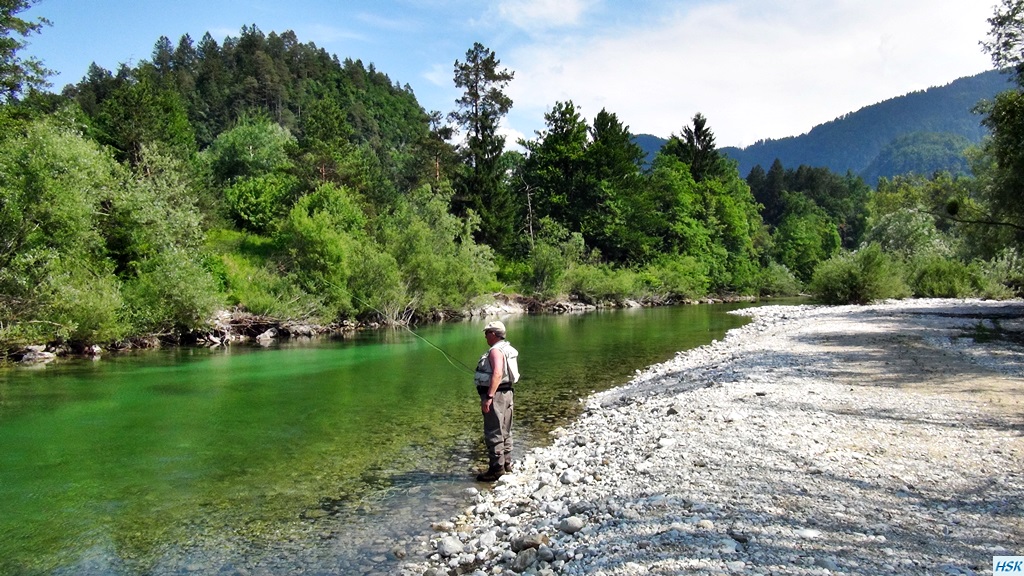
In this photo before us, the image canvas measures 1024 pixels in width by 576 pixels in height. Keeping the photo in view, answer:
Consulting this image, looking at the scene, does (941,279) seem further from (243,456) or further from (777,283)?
(243,456)

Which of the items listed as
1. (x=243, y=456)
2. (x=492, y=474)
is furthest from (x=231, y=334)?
(x=492, y=474)

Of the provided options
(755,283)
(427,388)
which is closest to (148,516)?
(427,388)

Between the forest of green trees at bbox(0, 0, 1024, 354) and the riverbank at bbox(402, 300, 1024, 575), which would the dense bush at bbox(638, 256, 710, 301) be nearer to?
the forest of green trees at bbox(0, 0, 1024, 354)

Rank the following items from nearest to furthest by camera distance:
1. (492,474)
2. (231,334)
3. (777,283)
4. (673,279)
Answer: (492,474) → (231,334) → (673,279) → (777,283)

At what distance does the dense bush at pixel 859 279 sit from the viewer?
129ft

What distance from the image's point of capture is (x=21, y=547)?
6762 mm

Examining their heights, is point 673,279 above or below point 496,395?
A: above

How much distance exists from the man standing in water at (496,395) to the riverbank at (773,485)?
1.44ft

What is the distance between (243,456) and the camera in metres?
10.2

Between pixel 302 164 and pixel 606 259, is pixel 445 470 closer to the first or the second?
pixel 302 164

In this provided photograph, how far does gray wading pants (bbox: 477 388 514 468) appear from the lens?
880cm

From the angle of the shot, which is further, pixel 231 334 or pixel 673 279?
pixel 673 279

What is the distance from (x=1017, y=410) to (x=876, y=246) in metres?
34.8

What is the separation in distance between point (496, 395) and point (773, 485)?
407 centimetres
